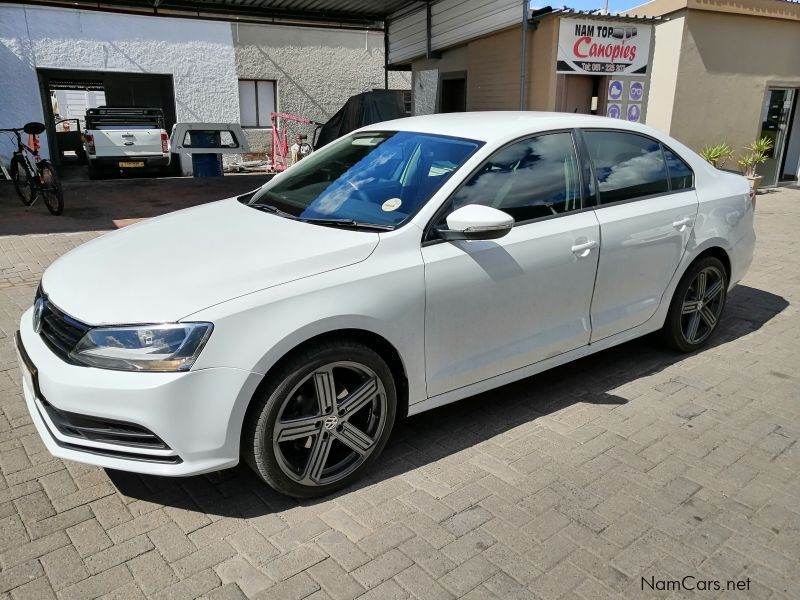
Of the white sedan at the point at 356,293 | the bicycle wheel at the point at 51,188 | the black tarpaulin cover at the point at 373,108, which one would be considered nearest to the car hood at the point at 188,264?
the white sedan at the point at 356,293

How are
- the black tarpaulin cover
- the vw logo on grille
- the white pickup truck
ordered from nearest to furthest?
1. the vw logo on grille
2. the black tarpaulin cover
3. the white pickup truck

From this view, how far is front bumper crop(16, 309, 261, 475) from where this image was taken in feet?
8.37

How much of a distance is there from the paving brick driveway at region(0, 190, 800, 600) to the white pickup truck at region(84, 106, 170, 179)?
12604mm

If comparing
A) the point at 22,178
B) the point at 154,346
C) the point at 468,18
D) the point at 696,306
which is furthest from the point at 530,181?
the point at 22,178

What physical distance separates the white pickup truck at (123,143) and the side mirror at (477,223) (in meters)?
14.4

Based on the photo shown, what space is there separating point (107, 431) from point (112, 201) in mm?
10067

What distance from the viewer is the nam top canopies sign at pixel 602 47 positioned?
10.0 m

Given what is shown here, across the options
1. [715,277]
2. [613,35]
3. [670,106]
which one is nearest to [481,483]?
[715,277]

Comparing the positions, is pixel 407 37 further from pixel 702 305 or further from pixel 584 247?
pixel 584 247

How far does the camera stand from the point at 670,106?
11555mm

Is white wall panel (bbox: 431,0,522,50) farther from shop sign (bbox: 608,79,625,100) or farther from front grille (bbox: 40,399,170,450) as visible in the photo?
front grille (bbox: 40,399,170,450)

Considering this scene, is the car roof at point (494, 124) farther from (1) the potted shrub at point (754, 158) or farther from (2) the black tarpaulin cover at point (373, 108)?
(2) the black tarpaulin cover at point (373, 108)

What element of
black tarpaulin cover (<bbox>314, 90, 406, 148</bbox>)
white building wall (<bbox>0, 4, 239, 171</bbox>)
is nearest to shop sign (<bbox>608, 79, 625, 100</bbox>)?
black tarpaulin cover (<bbox>314, 90, 406, 148</bbox>)

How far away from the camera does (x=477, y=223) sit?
9.92 feet
